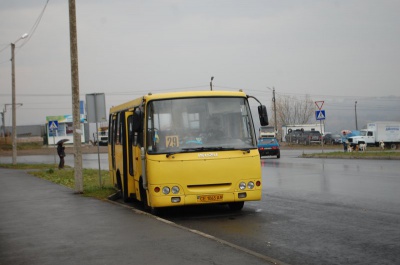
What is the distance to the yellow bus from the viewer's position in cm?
1284

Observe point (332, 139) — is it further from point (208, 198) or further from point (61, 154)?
point (208, 198)

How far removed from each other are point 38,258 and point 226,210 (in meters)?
6.29

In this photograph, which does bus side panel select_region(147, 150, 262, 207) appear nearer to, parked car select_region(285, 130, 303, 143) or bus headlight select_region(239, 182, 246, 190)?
bus headlight select_region(239, 182, 246, 190)

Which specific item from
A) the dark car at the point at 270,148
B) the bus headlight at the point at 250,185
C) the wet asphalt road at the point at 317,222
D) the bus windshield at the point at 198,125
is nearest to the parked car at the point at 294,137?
the dark car at the point at 270,148

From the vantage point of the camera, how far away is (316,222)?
38.1 feet

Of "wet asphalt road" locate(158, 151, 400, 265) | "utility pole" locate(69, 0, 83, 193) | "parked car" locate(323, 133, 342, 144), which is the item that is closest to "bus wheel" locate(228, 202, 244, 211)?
"wet asphalt road" locate(158, 151, 400, 265)

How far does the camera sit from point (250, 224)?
11.8m

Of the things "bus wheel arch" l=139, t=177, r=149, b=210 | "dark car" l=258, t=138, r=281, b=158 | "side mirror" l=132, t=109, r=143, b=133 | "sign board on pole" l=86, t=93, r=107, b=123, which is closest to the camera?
"side mirror" l=132, t=109, r=143, b=133

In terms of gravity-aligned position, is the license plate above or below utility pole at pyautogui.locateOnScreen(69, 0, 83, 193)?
below

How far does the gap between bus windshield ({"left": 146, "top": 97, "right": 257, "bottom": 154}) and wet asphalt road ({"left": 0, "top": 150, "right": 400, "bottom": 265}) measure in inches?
59.5

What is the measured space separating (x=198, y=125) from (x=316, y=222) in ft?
10.7

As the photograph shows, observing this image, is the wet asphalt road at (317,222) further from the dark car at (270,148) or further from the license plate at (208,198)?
the dark car at (270,148)

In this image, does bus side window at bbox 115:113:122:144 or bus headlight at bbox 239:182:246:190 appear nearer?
bus headlight at bbox 239:182:246:190

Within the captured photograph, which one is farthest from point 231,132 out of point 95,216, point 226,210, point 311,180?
point 311,180
